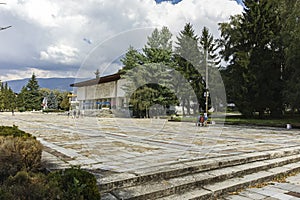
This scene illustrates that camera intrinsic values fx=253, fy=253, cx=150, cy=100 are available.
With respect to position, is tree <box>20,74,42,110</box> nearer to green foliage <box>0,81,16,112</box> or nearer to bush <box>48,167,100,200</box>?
green foliage <box>0,81,16,112</box>

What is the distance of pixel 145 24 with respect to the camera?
7.94 meters

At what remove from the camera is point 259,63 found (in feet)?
79.8

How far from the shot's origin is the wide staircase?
3.63m

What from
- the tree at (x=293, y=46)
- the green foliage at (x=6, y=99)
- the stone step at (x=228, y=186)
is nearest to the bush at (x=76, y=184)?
the stone step at (x=228, y=186)

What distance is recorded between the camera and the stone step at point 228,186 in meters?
3.77

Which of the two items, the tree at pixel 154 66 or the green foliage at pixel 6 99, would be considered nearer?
the tree at pixel 154 66

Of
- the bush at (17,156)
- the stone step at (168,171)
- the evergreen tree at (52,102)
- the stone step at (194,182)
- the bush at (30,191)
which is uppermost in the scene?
the evergreen tree at (52,102)

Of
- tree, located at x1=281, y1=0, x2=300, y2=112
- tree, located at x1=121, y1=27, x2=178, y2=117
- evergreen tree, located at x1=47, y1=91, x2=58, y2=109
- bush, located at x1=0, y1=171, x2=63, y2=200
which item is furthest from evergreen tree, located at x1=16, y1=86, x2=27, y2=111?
bush, located at x1=0, y1=171, x2=63, y2=200

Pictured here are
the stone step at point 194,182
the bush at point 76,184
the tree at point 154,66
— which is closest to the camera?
the bush at point 76,184

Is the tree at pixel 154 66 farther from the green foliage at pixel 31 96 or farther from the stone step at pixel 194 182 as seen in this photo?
the green foliage at pixel 31 96

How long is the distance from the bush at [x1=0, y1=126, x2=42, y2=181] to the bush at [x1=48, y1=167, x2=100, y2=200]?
898 millimetres

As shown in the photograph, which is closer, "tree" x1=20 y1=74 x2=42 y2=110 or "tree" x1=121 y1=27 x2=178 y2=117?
"tree" x1=121 y1=27 x2=178 y2=117

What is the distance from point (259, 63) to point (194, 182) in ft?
75.4

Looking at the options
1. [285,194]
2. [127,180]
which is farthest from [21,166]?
[285,194]
